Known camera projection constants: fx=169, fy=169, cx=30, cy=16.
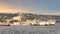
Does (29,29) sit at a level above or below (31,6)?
below

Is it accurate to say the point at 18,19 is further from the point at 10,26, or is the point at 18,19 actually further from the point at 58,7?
the point at 58,7

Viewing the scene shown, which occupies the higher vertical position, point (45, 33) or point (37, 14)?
point (37, 14)

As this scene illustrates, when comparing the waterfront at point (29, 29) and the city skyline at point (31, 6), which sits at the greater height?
the city skyline at point (31, 6)

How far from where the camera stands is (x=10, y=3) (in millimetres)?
2719

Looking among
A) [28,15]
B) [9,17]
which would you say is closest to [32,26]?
[28,15]

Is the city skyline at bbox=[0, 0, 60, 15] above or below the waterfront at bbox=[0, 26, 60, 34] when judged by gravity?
above

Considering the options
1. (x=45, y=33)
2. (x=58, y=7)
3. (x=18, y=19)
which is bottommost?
(x=45, y=33)

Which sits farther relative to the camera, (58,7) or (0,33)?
(58,7)

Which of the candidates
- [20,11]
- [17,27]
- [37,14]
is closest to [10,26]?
[17,27]

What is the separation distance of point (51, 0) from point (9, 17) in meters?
0.74

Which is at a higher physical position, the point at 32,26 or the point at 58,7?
the point at 58,7

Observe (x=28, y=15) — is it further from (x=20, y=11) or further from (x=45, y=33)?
(x=45, y=33)

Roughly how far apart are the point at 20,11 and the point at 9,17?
202 millimetres

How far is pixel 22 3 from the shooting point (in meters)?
2.76
